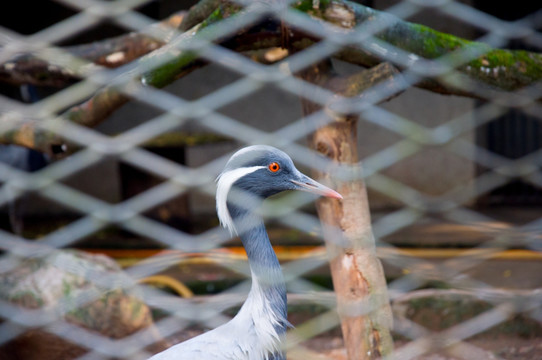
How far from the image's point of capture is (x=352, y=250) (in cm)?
212

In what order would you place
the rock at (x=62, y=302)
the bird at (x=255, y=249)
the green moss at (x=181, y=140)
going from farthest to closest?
the green moss at (x=181, y=140) < the rock at (x=62, y=302) < the bird at (x=255, y=249)

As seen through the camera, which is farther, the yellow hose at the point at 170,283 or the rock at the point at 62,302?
the yellow hose at the point at 170,283

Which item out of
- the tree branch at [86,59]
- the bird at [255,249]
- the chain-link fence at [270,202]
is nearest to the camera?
the chain-link fence at [270,202]

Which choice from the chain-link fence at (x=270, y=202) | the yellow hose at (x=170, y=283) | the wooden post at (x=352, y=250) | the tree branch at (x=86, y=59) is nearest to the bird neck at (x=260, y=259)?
the chain-link fence at (x=270, y=202)

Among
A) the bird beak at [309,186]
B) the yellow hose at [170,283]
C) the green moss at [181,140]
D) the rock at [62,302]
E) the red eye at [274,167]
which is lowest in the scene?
the yellow hose at [170,283]

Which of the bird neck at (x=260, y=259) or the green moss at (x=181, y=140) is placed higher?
the bird neck at (x=260, y=259)

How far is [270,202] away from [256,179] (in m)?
1.38

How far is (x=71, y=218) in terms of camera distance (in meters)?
6.35

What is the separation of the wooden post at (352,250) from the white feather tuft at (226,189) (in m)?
0.48

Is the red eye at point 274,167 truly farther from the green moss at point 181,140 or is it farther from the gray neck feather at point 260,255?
the green moss at point 181,140

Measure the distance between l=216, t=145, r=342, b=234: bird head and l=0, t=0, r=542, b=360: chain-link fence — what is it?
2.2 inches

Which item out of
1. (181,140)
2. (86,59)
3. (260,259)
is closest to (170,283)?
(86,59)

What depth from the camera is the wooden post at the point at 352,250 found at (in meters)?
2.11

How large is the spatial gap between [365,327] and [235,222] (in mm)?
708
